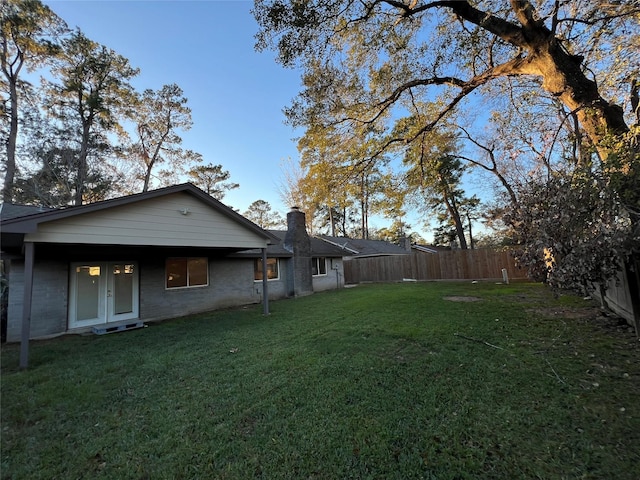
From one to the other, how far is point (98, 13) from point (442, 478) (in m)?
12.5

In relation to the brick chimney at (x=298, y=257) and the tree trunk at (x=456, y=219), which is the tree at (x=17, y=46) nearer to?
the brick chimney at (x=298, y=257)

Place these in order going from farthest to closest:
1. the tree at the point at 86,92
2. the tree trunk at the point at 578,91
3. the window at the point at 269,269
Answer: the tree at the point at 86,92 < the window at the point at 269,269 < the tree trunk at the point at 578,91

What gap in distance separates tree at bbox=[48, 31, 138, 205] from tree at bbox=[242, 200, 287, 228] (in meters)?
18.1

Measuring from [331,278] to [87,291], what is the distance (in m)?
11.4

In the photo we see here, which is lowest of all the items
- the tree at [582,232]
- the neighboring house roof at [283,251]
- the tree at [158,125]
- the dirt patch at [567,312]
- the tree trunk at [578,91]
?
the dirt patch at [567,312]

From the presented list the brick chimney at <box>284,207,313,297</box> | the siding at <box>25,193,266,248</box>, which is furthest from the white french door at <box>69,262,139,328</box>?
the brick chimney at <box>284,207,313,297</box>

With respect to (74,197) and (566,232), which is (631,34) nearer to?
(566,232)

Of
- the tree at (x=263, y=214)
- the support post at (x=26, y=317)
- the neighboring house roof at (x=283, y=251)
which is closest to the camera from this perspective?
the support post at (x=26, y=317)

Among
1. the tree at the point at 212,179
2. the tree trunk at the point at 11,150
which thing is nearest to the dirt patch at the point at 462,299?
the tree trunk at the point at 11,150

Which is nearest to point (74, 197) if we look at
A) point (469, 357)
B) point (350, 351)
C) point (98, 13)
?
point (98, 13)

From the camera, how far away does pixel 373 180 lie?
10.6 m

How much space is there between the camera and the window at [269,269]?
12.1 meters

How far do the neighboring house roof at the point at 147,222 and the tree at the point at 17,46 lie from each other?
30.8 ft

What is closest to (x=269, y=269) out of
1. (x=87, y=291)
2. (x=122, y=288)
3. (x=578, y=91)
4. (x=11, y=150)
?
(x=122, y=288)
